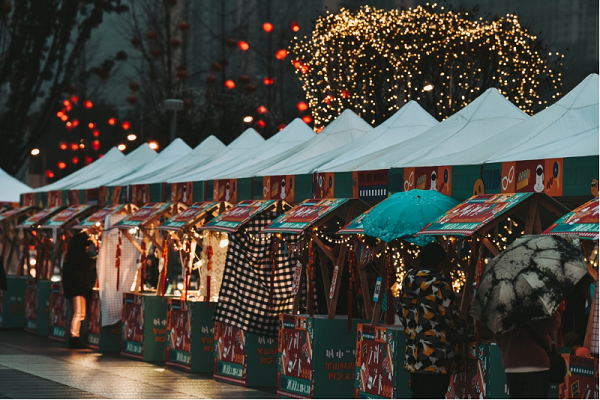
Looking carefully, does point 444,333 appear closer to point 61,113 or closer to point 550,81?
point 550,81

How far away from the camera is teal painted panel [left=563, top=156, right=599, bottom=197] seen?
8.44 meters

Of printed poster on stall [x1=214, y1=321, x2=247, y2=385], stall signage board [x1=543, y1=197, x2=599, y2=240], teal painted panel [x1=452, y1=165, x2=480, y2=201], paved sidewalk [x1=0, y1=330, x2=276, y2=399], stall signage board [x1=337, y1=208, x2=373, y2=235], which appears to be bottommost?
paved sidewalk [x1=0, y1=330, x2=276, y2=399]

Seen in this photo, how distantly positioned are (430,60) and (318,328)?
1743 centimetres

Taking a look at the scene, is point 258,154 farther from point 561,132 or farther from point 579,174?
point 579,174

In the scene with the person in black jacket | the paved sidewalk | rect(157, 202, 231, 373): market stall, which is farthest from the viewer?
the person in black jacket

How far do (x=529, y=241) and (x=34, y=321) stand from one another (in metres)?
14.4

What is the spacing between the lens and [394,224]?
943 cm

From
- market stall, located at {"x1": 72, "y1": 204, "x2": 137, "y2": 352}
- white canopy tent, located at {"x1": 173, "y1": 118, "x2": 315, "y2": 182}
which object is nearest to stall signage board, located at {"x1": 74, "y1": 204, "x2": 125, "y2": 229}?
market stall, located at {"x1": 72, "y1": 204, "x2": 137, "y2": 352}

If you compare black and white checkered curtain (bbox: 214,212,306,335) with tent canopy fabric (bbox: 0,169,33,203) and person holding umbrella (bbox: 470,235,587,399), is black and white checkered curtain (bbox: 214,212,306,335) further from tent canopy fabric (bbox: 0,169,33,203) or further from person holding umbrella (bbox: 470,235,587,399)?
tent canopy fabric (bbox: 0,169,33,203)

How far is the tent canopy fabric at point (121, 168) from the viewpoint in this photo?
19.7 metres

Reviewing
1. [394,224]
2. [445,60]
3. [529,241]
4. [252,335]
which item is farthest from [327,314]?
[445,60]

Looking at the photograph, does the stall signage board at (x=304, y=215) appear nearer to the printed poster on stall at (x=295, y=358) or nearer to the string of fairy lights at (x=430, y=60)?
the printed poster on stall at (x=295, y=358)

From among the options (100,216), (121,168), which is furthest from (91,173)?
(100,216)

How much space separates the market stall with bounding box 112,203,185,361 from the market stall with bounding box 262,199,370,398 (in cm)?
385
